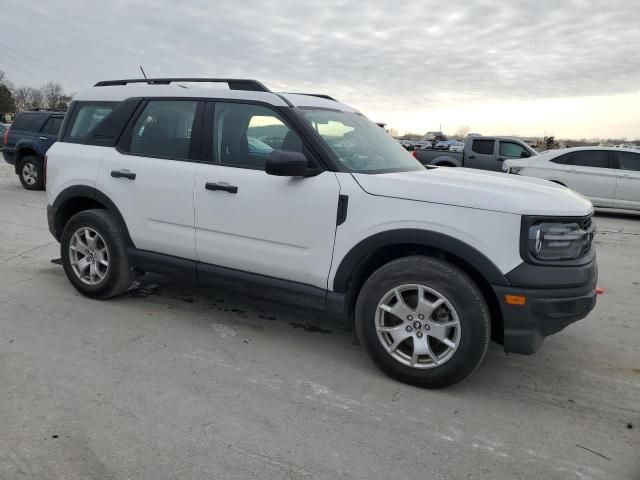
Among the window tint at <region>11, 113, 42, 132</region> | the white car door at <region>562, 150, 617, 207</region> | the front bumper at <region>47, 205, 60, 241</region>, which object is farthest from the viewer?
the window tint at <region>11, 113, 42, 132</region>

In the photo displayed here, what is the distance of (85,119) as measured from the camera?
15.5ft

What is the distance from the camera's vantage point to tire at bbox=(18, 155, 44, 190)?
12188mm

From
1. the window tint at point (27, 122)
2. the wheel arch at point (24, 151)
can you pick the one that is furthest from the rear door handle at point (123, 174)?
the window tint at point (27, 122)

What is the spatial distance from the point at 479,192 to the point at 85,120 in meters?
3.58

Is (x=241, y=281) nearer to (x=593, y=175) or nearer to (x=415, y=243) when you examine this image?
(x=415, y=243)

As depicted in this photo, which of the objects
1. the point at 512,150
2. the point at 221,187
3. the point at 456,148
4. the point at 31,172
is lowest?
the point at 31,172

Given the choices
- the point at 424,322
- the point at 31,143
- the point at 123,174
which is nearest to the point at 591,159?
the point at 424,322

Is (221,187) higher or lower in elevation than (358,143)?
lower

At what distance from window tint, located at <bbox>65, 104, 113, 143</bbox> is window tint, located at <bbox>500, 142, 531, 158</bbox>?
11.8 metres

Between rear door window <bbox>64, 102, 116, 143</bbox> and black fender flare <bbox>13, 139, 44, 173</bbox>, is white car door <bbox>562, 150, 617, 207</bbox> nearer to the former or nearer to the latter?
rear door window <bbox>64, 102, 116, 143</bbox>

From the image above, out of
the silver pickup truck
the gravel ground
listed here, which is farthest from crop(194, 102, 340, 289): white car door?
the silver pickup truck

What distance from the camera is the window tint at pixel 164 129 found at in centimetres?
414

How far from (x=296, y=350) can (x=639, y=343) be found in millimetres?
2729

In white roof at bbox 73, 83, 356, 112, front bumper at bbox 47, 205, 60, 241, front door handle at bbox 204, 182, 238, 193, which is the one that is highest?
white roof at bbox 73, 83, 356, 112
